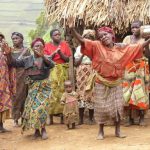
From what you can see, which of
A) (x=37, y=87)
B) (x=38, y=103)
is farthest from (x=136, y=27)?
(x=38, y=103)

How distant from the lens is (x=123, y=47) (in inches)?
254

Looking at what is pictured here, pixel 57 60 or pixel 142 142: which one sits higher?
pixel 57 60

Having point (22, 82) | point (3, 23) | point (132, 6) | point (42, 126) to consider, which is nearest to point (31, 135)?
point (42, 126)

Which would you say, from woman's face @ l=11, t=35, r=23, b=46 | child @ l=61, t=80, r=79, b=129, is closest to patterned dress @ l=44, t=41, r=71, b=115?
child @ l=61, t=80, r=79, b=129

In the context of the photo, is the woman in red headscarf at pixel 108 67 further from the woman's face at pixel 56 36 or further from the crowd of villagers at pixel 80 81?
the woman's face at pixel 56 36

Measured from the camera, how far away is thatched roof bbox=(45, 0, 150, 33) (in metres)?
8.30

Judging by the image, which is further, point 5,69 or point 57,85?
point 57,85

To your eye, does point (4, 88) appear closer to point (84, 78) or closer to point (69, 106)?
point (69, 106)

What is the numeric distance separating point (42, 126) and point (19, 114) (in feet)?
3.95

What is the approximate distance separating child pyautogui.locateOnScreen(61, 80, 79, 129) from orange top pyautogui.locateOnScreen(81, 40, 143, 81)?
137 cm

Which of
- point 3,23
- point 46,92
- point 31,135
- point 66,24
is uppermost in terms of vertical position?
point 3,23

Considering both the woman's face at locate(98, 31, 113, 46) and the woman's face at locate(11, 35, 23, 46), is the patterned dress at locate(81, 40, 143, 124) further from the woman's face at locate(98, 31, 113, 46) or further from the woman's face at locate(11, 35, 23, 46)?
the woman's face at locate(11, 35, 23, 46)

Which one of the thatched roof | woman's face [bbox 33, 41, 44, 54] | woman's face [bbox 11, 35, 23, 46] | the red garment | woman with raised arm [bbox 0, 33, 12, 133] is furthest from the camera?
the thatched roof

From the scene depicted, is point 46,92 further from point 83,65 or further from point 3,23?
point 3,23
